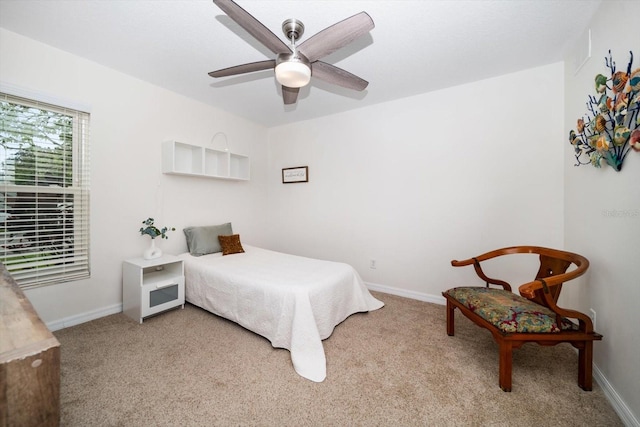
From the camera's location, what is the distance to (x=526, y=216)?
102 inches

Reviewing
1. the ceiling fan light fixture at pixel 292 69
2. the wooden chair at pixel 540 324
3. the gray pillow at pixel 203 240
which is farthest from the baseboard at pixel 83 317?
the wooden chair at pixel 540 324

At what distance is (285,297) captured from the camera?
2.08 meters

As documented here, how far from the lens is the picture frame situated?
4039 mm

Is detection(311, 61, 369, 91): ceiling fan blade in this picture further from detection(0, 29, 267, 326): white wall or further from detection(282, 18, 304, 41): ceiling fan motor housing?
detection(0, 29, 267, 326): white wall

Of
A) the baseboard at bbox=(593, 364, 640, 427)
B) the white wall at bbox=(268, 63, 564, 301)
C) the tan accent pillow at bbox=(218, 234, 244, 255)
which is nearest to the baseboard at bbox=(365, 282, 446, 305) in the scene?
the white wall at bbox=(268, 63, 564, 301)

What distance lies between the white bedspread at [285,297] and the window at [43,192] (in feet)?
3.30

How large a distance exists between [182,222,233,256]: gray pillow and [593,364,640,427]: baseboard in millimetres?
3526

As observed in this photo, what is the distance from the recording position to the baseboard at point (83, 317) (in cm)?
234

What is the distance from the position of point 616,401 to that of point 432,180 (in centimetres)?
217

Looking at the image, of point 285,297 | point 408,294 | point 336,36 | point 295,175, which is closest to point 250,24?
point 336,36

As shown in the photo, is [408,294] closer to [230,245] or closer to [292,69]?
[230,245]

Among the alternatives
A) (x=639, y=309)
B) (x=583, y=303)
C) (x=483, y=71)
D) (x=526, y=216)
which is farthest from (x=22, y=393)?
(x=483, y=71)

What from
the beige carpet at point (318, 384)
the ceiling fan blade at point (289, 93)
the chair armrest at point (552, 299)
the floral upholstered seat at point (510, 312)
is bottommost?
the beige carpet at point (318, 384)

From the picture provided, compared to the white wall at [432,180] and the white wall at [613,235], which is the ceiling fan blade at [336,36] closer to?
the white wall at [613,235]
